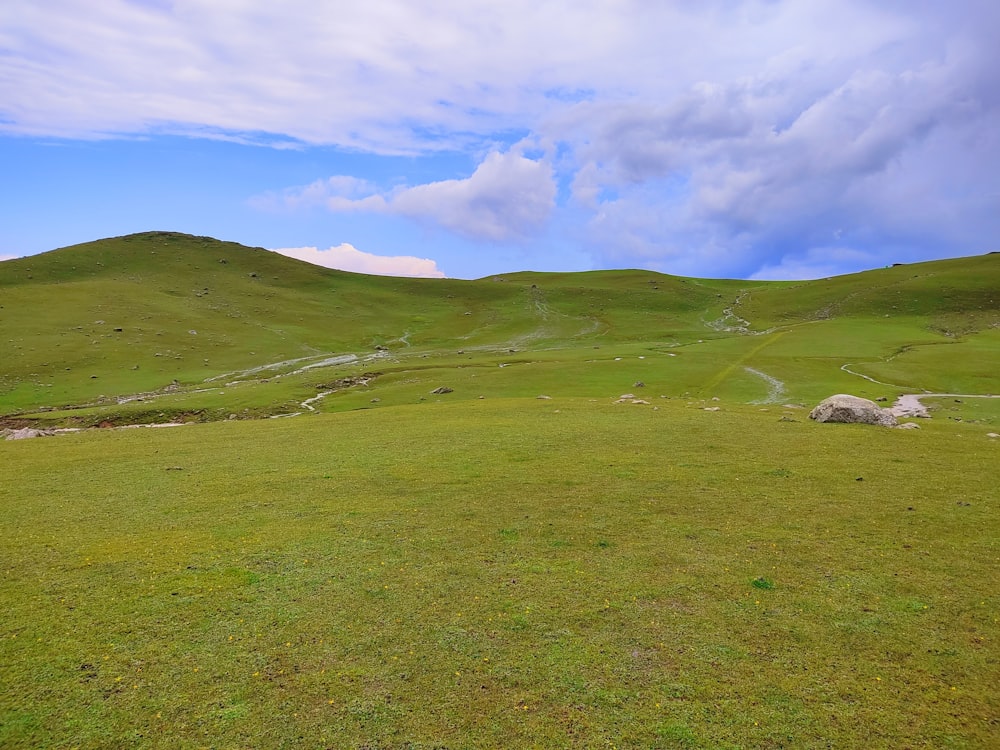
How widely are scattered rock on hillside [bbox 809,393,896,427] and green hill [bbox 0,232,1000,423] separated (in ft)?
59.1

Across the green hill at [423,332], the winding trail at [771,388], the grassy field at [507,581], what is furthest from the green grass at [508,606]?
the green hill at [423,332]

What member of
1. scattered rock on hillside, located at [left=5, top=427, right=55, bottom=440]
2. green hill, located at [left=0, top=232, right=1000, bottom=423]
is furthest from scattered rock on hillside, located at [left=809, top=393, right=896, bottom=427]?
scattered rock on hillside, located at [left=5, top=427, right=55, bottom=440]

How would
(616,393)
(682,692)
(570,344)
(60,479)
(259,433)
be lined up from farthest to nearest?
(570,344) → (616,393) → (259,433) → (60,479) → (682,692)

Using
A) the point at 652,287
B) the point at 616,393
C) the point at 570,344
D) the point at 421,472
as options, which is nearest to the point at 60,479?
the point at 421,472

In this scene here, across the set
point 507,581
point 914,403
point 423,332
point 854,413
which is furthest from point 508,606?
point 423,332

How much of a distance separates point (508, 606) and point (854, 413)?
28.7 m

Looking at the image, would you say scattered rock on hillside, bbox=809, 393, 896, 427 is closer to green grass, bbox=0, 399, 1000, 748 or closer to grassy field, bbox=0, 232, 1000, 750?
grassy field, bbox=0, 232, 1000, 750

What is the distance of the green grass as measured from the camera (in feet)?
29.9

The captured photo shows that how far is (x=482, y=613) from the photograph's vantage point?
481 inches

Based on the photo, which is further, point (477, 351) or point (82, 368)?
point (477, 351)

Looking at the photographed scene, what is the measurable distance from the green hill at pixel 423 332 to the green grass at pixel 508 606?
107ft

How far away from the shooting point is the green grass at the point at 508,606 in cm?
910

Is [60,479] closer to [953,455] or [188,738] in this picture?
[188,738]

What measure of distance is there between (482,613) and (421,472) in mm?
12383
